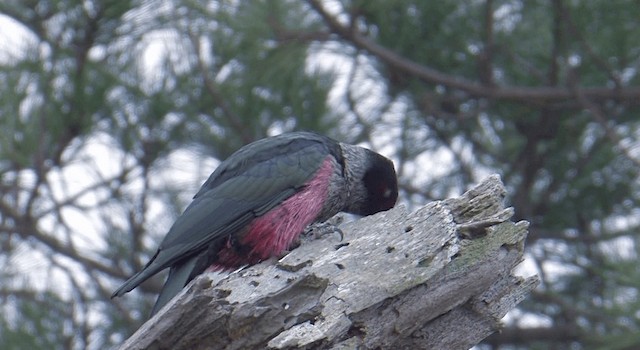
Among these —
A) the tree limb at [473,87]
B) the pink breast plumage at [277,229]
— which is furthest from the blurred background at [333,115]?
the pink breast plumage at [277,229]

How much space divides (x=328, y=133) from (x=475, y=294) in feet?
10.9

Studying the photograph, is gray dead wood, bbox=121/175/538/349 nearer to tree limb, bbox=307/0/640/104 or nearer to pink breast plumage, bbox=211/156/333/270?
pink breast plumage, bbox=211/156/333/270

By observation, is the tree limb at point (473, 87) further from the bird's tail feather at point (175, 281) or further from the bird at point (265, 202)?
the bird's tail feather at point (175, 281)

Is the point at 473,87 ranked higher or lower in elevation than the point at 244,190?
higher

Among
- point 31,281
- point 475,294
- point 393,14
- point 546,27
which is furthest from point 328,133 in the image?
point 475,294

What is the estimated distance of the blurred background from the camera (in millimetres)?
6160

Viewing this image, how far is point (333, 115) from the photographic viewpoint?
6855 mm

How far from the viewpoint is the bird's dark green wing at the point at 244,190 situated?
4.32m

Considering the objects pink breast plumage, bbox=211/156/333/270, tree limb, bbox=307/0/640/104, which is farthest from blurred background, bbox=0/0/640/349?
pink breast plumage, bbox=211/156/333/270

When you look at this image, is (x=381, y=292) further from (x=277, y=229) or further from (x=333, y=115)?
Answer: (x=333, y=115)

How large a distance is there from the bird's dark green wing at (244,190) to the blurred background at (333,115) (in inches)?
61.3

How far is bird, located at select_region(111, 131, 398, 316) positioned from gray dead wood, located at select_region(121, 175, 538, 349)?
0.68 metres

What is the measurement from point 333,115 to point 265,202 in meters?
2.35

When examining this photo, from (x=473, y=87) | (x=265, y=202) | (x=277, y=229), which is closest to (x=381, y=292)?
(x=277, y=229)
